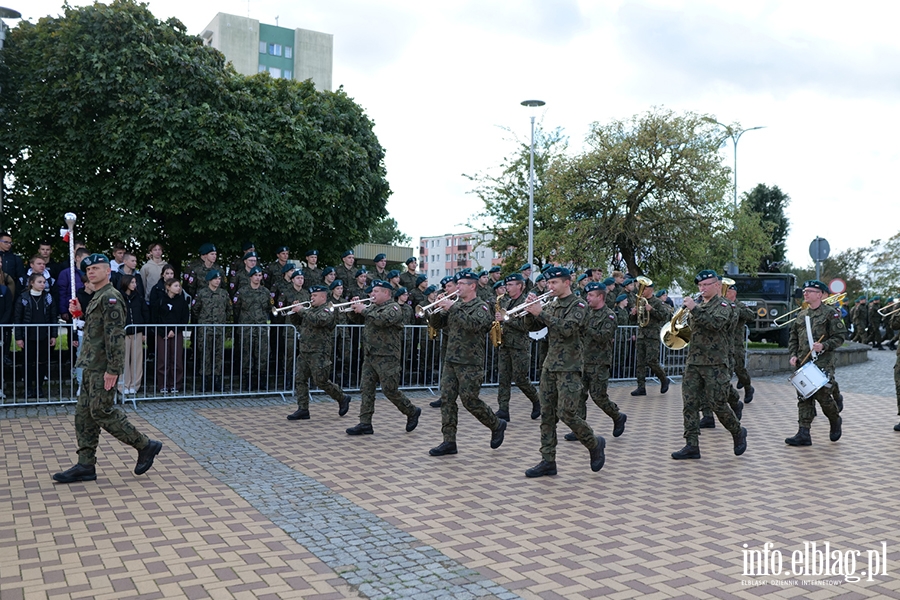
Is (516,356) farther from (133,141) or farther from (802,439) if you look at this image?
(133,141)

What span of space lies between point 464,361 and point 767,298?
17766mm

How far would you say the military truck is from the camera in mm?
22906

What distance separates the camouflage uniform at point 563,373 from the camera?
7496 mm

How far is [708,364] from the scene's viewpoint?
28.1ft

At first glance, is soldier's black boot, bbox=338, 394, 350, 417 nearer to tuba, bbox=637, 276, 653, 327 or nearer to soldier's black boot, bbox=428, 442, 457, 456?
soldier's black boot, bbox=428, 442, 457, 456

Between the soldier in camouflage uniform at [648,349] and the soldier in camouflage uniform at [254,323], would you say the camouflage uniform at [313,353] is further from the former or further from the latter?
the soldier in camouflage uniform at [648,349]

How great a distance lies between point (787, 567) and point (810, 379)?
459 cm

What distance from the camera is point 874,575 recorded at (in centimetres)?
497

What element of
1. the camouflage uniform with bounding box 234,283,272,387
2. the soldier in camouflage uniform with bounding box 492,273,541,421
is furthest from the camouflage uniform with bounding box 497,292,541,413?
the camouflage uniform with bounding box 234,283,272,387

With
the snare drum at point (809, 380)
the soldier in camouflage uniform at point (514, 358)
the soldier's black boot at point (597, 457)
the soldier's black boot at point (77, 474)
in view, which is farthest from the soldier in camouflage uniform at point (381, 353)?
the snare drum at point (809, 380)

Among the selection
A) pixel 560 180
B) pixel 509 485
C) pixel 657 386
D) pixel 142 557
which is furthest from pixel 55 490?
pixel 560 180

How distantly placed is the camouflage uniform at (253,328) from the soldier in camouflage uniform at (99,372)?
5.15m

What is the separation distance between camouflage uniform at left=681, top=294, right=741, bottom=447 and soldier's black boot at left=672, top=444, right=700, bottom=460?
0.05m

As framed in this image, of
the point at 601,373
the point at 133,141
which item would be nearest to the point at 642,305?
the point at 601,373
